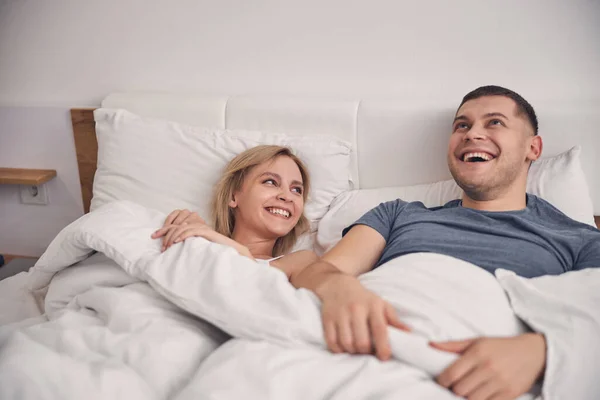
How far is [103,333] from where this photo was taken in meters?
0.91

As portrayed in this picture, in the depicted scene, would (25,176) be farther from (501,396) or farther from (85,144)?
(501,396)

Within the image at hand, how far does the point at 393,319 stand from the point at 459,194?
66 cm

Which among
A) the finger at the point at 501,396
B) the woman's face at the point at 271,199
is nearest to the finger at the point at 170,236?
the woman's face at the point at 271,199

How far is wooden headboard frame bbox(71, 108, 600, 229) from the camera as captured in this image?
73.0 inches

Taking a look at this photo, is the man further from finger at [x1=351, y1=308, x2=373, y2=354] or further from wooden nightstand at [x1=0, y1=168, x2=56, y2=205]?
wooden nightstand at [x1=0, y1=168, x2=56, y2=205]

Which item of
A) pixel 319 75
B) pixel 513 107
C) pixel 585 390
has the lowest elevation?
pixel 585 390

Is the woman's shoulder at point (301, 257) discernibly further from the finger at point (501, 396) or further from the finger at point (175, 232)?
the finger at point (501, 396)

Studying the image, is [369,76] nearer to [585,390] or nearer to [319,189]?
[319,189]

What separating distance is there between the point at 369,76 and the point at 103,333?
113 cm

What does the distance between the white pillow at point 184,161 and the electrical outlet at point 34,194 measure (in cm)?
53

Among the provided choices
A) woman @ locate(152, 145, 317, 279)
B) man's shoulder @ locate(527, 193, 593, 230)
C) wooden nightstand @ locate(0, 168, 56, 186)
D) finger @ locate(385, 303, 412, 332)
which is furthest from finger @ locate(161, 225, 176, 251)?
wooden nightstand @ locate(0, 168, 56, 186)

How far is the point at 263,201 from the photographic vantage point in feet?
4.51

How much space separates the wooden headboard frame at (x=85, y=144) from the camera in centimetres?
185

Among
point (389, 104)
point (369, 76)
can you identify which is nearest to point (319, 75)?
point (369, 76)
